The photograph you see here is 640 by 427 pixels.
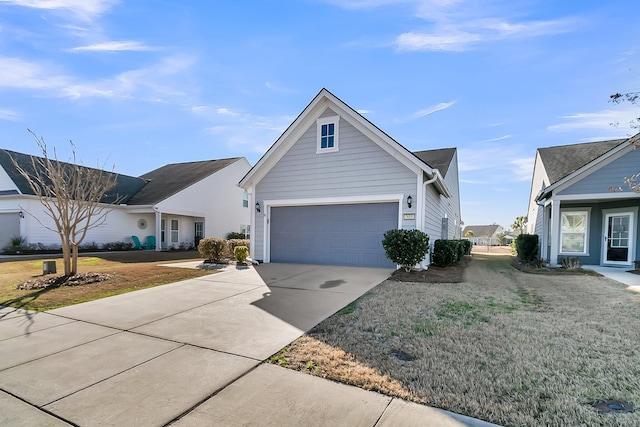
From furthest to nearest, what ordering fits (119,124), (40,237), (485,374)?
(40,237) < (119,124) < (485,374)

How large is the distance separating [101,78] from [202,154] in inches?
674

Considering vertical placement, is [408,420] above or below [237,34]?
below

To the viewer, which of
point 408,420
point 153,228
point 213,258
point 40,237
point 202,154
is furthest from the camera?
point 202,154

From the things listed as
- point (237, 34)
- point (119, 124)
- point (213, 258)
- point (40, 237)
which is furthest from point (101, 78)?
point (40, 237)

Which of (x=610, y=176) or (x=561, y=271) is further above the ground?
(x=610, y=176)

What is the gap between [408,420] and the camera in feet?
7.47

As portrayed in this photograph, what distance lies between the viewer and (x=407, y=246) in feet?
29.9

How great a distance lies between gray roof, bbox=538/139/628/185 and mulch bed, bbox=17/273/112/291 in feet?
57.9

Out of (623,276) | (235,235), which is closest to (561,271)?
(623,276)

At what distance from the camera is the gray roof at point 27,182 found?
Result: 16.4 meters

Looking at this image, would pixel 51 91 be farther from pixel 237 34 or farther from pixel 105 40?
pixel 237 34

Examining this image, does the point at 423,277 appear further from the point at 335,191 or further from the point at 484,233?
the point at 484,233

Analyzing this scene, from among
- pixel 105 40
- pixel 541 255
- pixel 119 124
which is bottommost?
pixel 541 255

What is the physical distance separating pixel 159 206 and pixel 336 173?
43.2 ft
